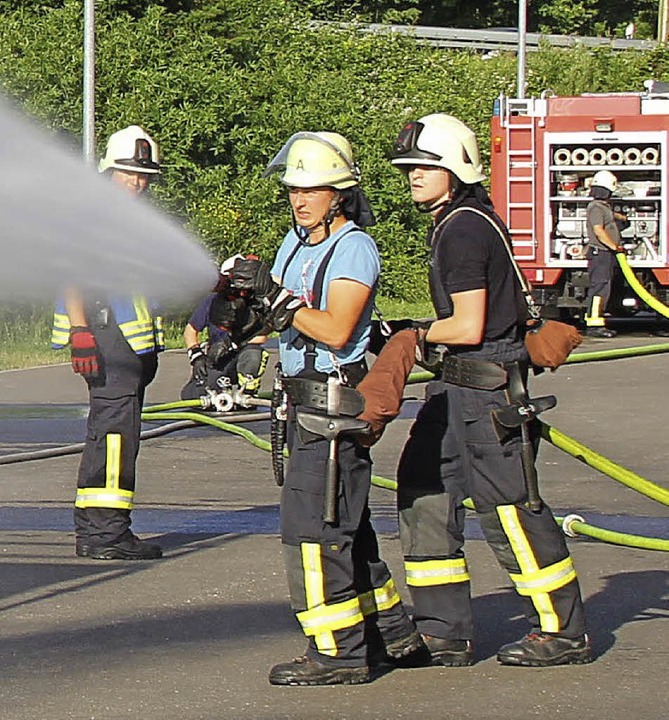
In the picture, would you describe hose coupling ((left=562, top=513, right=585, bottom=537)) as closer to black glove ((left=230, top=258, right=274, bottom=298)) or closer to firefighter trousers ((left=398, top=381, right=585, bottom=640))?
firefighter trousers ((left=398, top=381, right=585, bottom=640))

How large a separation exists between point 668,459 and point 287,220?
10.9 meters

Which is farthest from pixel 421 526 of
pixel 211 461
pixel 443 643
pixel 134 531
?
pixel 211 461

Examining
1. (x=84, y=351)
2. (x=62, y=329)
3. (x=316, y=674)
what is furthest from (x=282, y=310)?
(x=62, y=329)

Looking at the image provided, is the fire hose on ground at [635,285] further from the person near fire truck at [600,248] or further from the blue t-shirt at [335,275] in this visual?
the blue t-shirt at [335,275]

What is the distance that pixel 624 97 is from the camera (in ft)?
63.3

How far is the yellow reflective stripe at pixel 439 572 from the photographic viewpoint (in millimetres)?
5766

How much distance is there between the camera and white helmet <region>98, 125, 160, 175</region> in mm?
7543

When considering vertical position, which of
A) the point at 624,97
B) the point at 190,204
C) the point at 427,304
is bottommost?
the point at 427,304

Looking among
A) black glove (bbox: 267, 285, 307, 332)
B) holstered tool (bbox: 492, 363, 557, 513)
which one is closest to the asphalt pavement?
holstered tool (bbox: 492, 363, 557, 513)

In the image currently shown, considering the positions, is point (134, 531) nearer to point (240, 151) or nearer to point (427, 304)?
point (240, 151)

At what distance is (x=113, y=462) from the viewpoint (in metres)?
7.64

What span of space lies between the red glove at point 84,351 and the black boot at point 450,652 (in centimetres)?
242

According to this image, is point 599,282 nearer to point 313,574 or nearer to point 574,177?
point 574,177

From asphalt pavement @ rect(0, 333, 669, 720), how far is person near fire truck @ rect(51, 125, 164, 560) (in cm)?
16
